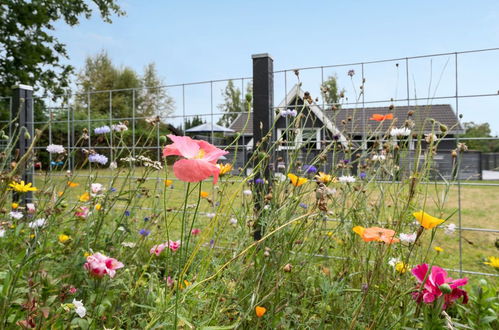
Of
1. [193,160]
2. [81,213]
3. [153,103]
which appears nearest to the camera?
[193,160]

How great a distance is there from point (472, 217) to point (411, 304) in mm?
4223

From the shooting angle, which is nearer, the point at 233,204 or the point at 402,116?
the point at 233,204

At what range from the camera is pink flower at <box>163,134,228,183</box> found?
1.71ft

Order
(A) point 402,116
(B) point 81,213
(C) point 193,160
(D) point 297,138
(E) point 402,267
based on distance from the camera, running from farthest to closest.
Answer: (A) point 402,116
(B) point 81,213
(D) point 297,138
(E) point 402,267
(C) point 193,160

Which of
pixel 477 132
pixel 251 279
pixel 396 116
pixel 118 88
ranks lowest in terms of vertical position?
pixel 251 279

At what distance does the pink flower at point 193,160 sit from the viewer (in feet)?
1.71

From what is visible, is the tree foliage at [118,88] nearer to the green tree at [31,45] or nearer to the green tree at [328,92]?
the green tree at [31,45]

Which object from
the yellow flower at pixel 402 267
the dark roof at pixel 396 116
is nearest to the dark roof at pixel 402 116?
the dark roof at pixel 396 116

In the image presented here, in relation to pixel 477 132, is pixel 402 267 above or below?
below

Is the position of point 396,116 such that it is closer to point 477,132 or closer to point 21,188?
point 21,188

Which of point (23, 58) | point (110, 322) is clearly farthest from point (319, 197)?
point (23, 58)

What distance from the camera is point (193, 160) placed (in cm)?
53

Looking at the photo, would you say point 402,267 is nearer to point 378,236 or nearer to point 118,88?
point 378,236

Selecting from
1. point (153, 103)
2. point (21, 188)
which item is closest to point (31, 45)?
point (21, 188)
